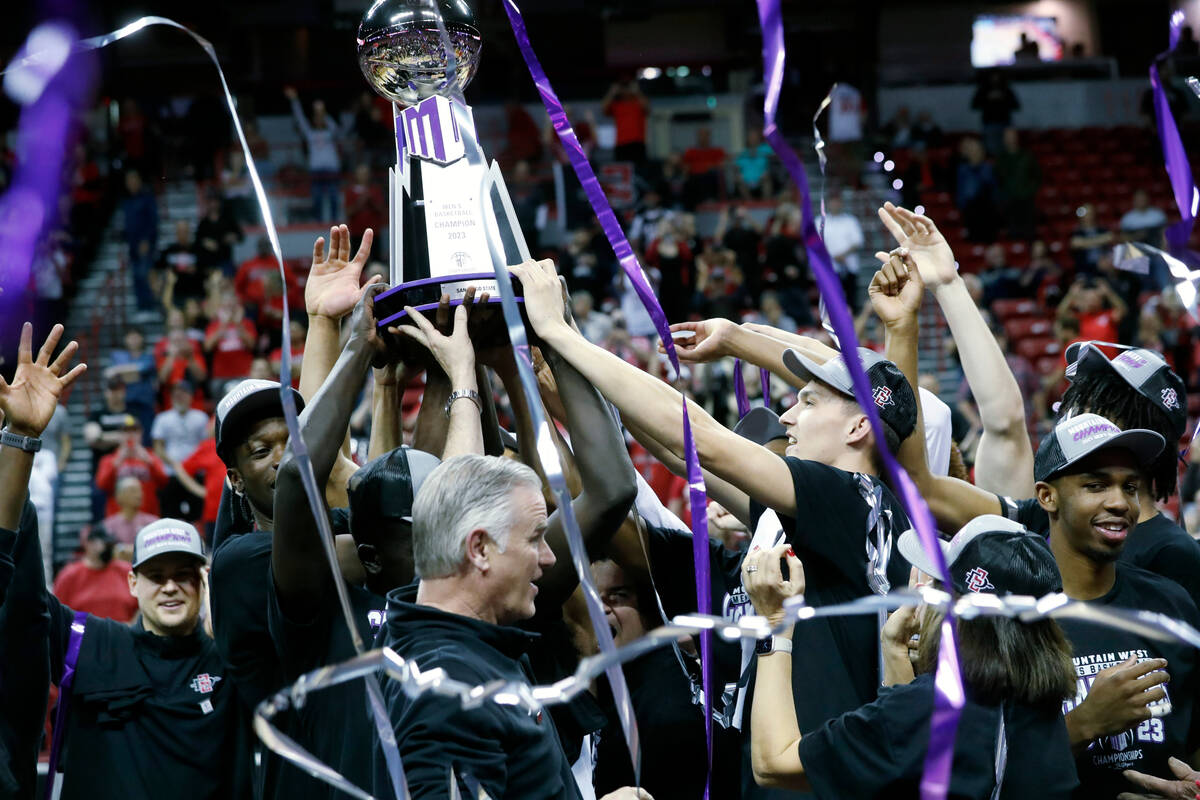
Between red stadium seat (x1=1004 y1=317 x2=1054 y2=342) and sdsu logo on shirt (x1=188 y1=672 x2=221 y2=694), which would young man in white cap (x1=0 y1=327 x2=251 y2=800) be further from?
red stadium seat (x1=1004 y1=317 x2=1054 y2=342)

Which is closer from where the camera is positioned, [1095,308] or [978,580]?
[978,580]

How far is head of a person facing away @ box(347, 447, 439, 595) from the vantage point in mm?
2777

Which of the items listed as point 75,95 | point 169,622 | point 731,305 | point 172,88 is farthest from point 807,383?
point 172,88

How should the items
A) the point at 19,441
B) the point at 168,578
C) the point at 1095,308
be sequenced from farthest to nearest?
the point at 1095,308 → the point at 168,578 → the point at 19,441

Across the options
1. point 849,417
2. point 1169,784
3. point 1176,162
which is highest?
point 1176,162

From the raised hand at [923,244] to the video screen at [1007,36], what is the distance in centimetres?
1868

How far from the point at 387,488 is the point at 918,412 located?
56.5 inches

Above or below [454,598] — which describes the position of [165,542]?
below

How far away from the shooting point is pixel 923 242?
3.95 meters

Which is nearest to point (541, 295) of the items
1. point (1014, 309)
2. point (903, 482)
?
point (903, 482)

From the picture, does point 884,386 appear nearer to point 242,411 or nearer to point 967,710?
point 967,710

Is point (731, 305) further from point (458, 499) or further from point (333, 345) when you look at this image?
point (458, 499)

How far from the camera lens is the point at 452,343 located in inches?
118

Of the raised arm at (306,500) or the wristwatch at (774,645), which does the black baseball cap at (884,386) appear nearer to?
the wristwatch at (774,645)
